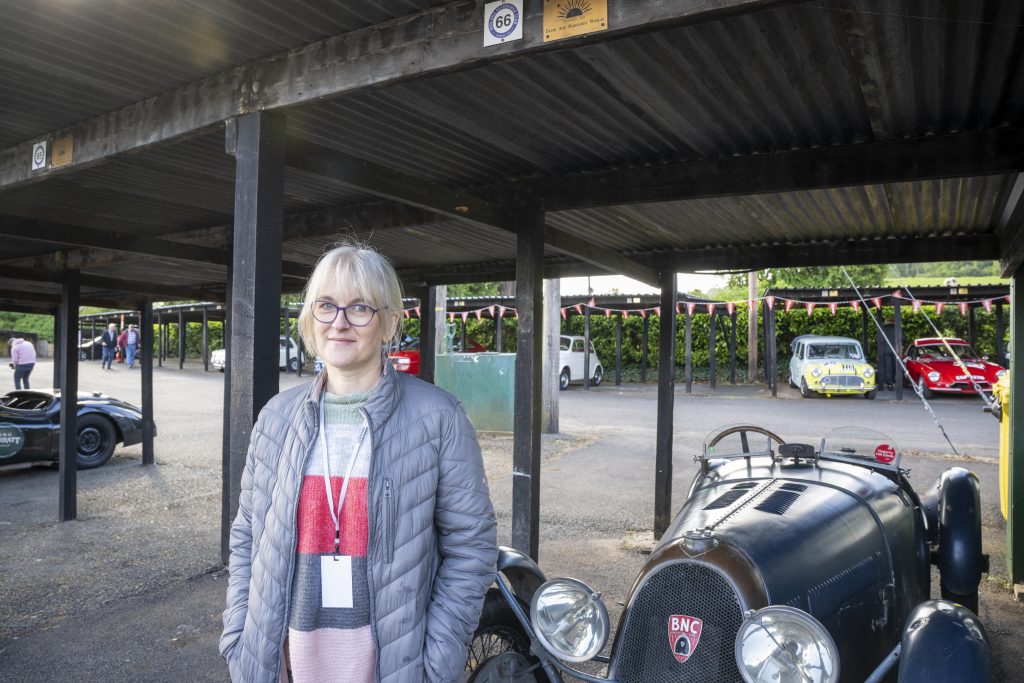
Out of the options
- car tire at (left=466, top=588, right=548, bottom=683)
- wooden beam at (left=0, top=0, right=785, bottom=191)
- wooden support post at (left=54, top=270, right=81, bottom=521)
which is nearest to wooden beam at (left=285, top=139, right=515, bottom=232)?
wooden beam at (left=0, top=0, right=785, bottom=191)

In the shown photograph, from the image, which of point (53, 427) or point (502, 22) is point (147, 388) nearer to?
point (53, 427)

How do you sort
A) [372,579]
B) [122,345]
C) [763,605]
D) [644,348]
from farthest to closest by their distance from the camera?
[122,345], [644,348], [763,605], [372,579]

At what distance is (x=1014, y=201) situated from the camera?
187 inches

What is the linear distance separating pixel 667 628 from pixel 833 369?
19.5 meters

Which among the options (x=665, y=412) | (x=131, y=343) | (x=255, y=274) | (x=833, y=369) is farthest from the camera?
(x=131, y=343)

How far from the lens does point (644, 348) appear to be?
26.7m

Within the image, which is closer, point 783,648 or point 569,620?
point 783,648

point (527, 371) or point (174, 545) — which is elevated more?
point (527, 371)

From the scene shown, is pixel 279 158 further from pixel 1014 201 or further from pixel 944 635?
pixel 1014 201

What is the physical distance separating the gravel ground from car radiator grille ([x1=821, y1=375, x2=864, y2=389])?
23.5 feet

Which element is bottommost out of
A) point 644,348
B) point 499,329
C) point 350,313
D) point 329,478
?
point 329,478

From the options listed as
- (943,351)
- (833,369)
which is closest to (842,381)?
(833,369)

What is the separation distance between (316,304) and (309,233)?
172 inches

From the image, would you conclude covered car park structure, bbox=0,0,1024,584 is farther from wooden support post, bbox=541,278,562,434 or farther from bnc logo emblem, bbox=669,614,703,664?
wooden support post, bbox=541,278,562,434
